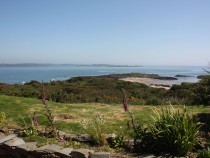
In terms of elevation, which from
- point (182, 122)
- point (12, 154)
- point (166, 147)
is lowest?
point (12, 154)

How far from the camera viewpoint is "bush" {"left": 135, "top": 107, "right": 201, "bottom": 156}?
17.0 feet

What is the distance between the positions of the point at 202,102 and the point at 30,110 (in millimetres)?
5531

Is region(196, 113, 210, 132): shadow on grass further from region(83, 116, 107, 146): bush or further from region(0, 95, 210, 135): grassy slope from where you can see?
region(83, 116, 107, 146): bush

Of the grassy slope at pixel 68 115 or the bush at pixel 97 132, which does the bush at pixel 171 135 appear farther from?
the grassy slope at pixel 68 115

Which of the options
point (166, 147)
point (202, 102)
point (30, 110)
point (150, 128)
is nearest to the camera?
point (166, 147)

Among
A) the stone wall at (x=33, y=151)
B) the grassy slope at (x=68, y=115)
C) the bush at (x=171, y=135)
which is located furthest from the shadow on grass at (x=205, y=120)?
the stone wall at (x=33, y=151)

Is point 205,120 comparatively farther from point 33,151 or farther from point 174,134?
point 33,151

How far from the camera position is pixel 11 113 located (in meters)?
10.3

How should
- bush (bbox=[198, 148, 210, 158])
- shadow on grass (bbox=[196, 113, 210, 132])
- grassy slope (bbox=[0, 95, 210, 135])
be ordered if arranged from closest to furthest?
bush (bbox=[198, 148, 210, 158]) → shadow on grass (bbox=[196, 113, 210, 132]) → grassy slope (bbox=[0, 95, 210, 135])

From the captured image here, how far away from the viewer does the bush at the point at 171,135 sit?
17.0 feet

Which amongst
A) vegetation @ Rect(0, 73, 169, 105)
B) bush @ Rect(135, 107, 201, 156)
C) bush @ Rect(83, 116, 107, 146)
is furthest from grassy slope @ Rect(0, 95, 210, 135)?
vegetation @ Rect(0, 73, 169, 105)

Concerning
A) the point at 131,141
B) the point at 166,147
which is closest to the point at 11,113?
the point at 131,141

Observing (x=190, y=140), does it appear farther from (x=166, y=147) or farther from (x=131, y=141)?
(x=131, y=141)

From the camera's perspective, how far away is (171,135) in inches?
208
